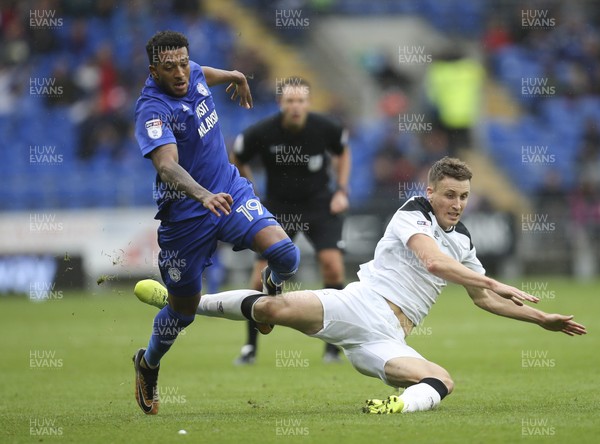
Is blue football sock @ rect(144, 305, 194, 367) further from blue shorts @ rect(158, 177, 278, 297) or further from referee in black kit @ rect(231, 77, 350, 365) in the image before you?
referee in black kit @ rect(231, 77, 350, 365)

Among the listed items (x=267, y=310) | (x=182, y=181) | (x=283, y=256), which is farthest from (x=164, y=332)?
(x=182, y=181)

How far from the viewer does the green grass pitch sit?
647 centimetres

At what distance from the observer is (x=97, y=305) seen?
20438mm

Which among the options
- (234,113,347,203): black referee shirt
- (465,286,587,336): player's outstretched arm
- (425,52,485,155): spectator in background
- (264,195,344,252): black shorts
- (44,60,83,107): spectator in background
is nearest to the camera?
(465,286,587,336): player's outstretched arm

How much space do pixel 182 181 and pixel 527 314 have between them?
245 centimetres

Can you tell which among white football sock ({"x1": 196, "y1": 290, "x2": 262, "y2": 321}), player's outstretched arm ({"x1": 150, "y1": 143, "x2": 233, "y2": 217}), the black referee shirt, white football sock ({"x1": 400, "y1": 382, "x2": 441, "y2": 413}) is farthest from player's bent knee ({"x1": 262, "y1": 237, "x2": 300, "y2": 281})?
the black referee shirt

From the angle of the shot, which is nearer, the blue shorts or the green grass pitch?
the green grass pitch

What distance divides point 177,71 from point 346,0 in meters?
21.6

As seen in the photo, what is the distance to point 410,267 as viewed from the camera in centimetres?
741

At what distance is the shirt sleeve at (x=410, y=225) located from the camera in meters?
7.14

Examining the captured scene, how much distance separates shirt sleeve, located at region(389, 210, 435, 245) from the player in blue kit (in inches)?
29.6

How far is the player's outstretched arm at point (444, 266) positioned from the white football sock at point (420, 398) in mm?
738

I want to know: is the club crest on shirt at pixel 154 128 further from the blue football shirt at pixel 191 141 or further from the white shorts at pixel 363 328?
the white shorts at pixel 363 328

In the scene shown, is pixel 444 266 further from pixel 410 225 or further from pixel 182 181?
pixel 182 181
